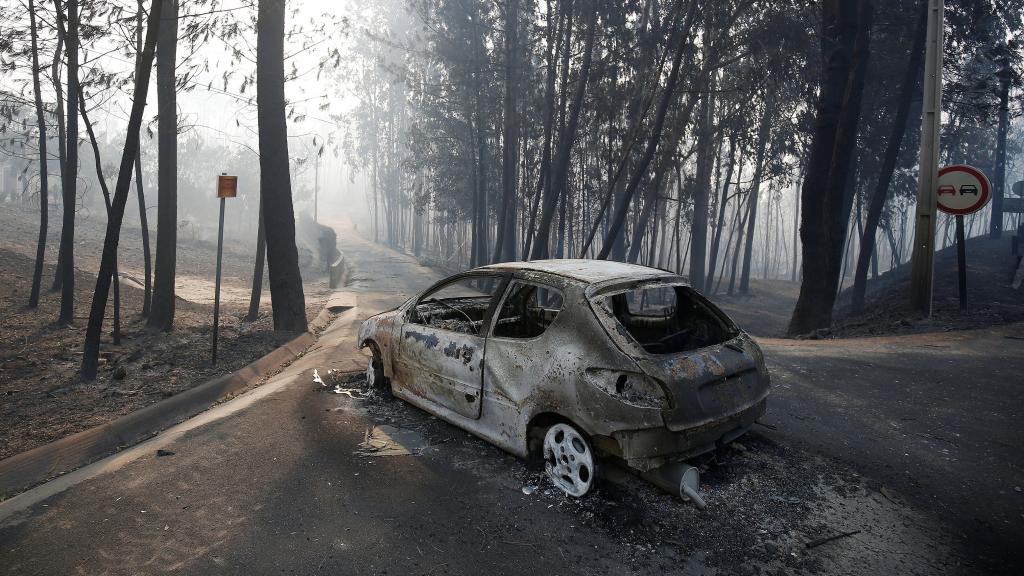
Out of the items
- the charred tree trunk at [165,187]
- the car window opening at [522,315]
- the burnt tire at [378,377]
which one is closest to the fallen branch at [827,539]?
the car window opening at [522,315]

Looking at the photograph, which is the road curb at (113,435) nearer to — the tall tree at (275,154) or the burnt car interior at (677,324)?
the tall tree at (275,154)

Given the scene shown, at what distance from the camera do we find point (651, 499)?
3.77m

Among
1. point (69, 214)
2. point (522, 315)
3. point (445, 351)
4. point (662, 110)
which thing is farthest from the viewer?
point (662, 110)

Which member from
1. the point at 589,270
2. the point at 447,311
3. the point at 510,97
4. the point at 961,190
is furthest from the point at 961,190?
the point at 510,97

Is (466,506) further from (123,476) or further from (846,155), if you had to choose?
(846,155)

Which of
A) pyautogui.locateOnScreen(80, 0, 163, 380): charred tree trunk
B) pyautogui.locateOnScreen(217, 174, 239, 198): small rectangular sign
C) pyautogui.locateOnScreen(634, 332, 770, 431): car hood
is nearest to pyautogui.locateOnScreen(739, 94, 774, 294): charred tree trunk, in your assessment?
pyautogui.locateOnScreen(217, 174, 239, 198): small rectangular sign

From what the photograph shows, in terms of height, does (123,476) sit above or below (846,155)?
below

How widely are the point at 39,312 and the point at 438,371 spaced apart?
36.4 ft

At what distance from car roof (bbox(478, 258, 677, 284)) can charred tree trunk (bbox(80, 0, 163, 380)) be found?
483 cm

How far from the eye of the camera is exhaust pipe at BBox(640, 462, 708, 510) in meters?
3.58

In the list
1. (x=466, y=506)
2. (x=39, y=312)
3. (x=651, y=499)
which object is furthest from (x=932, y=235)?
→ (x=39, y=312)

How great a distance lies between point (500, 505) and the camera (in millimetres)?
3748

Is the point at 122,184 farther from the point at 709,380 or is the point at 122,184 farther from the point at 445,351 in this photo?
the point at 709,380

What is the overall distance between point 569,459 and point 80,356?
8110 mm
